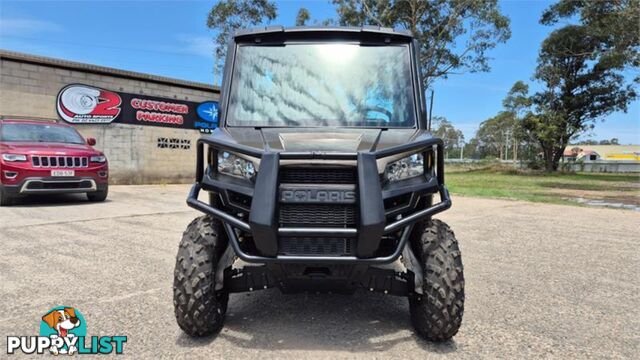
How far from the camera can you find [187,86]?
17.9 m

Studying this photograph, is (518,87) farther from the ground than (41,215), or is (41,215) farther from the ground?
(518,87)

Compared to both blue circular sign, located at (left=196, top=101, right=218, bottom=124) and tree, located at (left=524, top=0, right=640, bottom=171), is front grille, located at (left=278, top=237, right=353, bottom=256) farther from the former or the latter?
tree, located at (left=524, top=0, right=640, bottom=171)

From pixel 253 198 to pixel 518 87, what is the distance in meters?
49.3

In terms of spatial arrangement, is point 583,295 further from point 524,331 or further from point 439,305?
point 439,305

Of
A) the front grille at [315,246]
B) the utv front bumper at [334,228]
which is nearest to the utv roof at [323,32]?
the utv front bumper at [334,228]

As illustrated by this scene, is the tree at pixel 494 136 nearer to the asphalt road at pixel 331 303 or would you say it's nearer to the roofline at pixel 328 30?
the asphalt road at pixel 331 303

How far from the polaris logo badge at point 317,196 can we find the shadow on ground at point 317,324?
1017mm

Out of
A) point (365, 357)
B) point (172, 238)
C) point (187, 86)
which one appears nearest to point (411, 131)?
point (365, 357)

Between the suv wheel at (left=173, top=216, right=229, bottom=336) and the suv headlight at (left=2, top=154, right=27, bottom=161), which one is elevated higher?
the suv headlight at (left=2, top=154, right=27, bottom=161)

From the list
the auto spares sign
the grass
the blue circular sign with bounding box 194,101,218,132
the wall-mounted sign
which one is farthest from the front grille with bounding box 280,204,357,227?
the blue circular sign with bounding box 194,101,218,132

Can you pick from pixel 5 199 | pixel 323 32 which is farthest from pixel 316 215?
pixel 5 199

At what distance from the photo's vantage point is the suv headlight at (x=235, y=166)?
282cm

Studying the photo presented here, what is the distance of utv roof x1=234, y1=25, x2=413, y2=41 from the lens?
358 centimetres

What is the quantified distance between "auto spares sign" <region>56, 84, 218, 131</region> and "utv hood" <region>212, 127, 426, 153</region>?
526 inches
